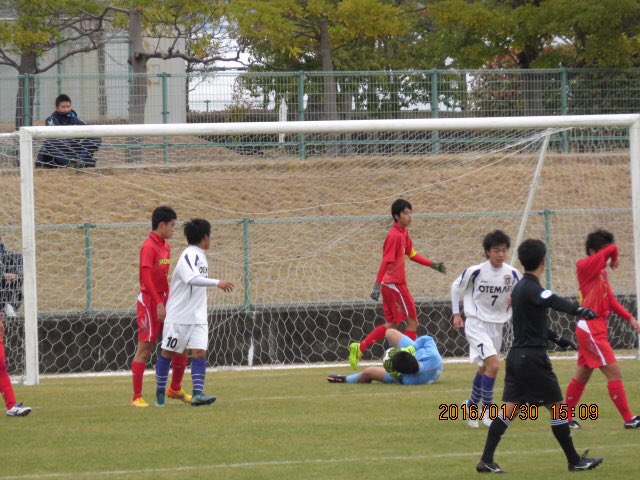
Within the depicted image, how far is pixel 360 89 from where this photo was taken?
20.3 metres

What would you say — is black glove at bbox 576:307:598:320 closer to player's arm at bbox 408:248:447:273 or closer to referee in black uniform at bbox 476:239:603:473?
referee in black uniform at bbox 476:239:603:473

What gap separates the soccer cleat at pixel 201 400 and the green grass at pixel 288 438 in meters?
0.09

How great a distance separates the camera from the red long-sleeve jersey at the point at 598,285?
28.9 ft

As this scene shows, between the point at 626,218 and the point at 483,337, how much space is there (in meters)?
9.07

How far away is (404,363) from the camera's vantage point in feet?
37.5

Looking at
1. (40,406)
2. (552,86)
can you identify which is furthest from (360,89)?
(40,406)

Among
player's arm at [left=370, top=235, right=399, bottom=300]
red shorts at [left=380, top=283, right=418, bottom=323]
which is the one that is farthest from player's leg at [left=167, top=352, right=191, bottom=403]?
red shorts at [left=380, top=283, right=418, bottom=323]

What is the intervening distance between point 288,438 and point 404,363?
3139 millimetres

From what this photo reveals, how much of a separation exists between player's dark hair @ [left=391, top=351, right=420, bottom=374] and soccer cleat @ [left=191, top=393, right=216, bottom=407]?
2093mm

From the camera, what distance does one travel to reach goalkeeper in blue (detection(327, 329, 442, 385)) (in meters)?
11.5

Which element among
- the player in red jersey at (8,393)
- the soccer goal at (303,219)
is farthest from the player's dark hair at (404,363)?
the player in red jersey at (8,393)

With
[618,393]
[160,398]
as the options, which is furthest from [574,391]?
[160,398]

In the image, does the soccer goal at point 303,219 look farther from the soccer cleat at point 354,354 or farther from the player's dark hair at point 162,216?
the player's dark hair at point 162,216

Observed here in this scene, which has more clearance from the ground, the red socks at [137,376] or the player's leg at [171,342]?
the player's leg at [171,342]
